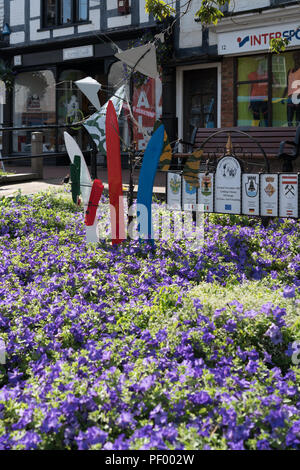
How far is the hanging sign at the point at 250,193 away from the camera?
17.2ft

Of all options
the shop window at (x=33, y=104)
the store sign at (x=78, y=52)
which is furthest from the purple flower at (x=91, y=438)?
the shop window at (x=33, y=104)

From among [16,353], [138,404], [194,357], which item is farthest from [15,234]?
[138,404]

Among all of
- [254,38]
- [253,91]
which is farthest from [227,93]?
[254,38]

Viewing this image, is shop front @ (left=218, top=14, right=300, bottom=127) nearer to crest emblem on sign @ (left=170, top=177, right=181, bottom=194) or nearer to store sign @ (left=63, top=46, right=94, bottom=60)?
store sign @ (left=63, top=46, right=94, bottom=60)

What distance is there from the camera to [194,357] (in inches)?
114

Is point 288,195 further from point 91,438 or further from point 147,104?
point 147,104

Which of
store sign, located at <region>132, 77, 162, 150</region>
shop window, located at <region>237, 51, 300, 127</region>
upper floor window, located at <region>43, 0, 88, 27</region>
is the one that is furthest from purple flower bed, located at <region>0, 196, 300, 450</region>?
upper floor window, located at <region>43, 0, 88, 27</region>

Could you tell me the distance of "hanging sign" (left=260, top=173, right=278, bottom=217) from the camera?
5.15 metres

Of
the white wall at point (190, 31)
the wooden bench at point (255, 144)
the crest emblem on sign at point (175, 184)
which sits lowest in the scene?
the crest emblem on sign at point (175, 184)

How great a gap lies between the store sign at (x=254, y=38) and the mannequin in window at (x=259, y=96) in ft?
1.68

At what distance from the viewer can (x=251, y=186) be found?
5258mm

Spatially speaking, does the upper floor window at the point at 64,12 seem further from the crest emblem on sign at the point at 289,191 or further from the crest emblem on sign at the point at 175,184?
the crest emblem on sign at the point at 289,191

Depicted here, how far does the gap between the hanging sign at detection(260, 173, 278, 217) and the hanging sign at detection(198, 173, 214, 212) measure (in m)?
0.48

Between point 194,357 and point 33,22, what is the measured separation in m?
16.9
